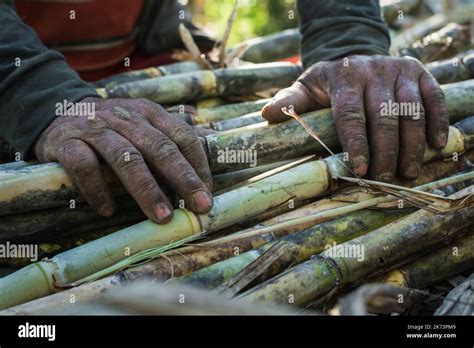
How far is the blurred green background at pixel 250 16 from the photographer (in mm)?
7797

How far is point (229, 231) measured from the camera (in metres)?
1.98

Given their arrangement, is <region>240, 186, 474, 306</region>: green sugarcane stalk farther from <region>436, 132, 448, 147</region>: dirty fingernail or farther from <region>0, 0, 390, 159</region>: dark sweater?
<region>0, 0, 390, 159</region>: dark sweater

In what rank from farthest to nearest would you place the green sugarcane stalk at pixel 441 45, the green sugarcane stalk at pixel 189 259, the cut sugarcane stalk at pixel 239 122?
the green sugarcane stalk at pixel 441 45 < the cut sugarcane stalk at pixel 239 122 < the green sugarcane stalk at pixel 189 259

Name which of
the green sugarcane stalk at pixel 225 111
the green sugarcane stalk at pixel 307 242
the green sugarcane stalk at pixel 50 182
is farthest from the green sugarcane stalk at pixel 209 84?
the green sugarcane stalk at pixel 307 242

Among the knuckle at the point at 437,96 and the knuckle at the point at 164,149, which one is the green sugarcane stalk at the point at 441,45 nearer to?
the knuckle at the point at 437,96

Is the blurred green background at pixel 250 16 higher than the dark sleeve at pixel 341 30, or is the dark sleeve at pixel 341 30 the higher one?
the blurred green background at pixel 250 16

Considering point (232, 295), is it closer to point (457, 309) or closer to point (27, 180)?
point (457, 309)

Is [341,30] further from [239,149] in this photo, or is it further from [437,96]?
[239,149]

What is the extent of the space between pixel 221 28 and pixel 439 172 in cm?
582

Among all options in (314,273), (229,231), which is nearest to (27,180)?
(229,231)

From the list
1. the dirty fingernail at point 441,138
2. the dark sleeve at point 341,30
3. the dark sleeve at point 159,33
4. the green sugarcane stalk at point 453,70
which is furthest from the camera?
the dark sleeve at point 159,33

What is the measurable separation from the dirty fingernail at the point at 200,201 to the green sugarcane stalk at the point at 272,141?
→ 202 millimetres

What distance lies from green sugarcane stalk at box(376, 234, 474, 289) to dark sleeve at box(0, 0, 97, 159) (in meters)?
1.07

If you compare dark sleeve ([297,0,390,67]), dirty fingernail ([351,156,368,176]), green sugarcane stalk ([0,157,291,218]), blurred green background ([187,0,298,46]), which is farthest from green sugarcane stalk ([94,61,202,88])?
blurred green background ([187,0,298,46])
